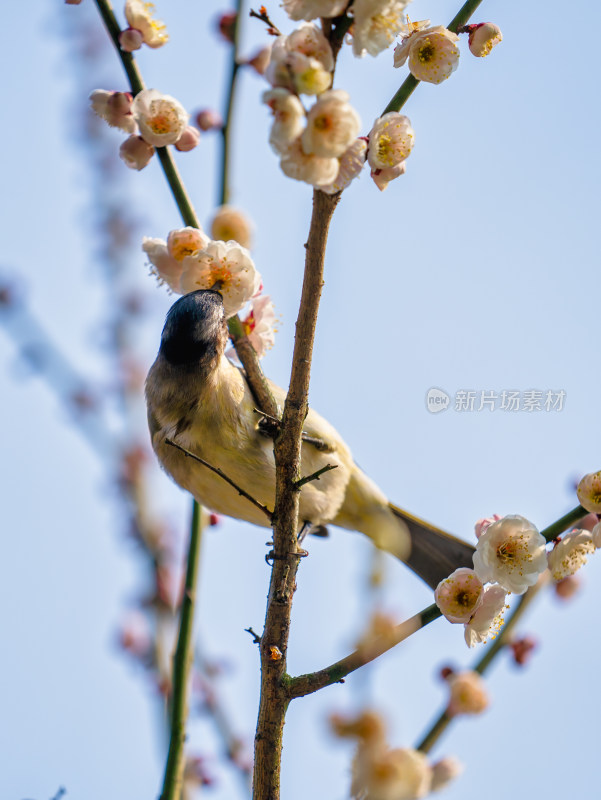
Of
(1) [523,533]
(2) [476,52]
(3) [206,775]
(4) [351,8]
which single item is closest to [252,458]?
(3) [206,775]

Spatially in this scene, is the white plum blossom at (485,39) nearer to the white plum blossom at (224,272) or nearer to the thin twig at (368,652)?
the white plum blossom at (224,272)

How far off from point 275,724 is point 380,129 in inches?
53.9

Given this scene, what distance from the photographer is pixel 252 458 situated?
2934 millimetres

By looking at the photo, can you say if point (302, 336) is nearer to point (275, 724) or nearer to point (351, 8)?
point (351, 8)

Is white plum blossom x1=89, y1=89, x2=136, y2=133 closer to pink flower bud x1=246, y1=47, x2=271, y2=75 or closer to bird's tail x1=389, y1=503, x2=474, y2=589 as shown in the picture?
pink flower bud x1=246, y1=47, x2=271, y2=75

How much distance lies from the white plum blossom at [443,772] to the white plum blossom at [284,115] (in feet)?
5.44

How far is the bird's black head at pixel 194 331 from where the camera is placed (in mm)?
2775

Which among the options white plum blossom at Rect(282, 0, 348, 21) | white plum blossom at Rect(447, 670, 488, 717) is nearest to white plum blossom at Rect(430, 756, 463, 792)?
white plum blossom at Rect(447, 670, 488, 717)

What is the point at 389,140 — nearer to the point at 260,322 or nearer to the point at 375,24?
the point at 375,24

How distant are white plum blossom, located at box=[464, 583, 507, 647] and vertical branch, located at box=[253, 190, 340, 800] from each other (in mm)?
455

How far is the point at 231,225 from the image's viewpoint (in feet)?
7.87

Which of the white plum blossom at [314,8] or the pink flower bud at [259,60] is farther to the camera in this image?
the pink flower bud at [259,60]

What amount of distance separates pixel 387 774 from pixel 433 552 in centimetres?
209

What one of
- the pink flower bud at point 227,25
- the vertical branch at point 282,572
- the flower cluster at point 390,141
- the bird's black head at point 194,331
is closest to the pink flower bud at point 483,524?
the vertical branch at point 282,572
